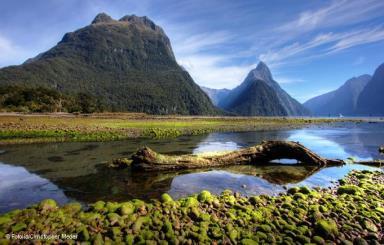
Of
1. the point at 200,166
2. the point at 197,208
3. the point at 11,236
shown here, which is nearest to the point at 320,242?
the point at 197,208

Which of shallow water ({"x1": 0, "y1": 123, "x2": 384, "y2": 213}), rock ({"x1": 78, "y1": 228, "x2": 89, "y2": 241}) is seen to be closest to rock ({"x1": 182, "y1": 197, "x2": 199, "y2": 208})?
shallow water ({"x1": 0, "y1": 123, "x2": 384, "y2": 213})

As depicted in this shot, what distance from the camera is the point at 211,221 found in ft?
36.8

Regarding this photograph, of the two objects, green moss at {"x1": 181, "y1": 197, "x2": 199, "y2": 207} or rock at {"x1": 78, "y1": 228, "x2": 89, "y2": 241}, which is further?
green moss at {"x1": 181, "y1": 197, "x2": 199, "y2": 207}

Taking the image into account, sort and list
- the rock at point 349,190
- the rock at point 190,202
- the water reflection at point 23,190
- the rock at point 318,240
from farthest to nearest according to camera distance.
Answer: the rock at point 349,190 → the water reflection at point 23,190 → the rock at point 190,202 → the rock at point 318,240

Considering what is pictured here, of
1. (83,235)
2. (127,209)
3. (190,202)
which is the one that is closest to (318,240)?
(190,202)

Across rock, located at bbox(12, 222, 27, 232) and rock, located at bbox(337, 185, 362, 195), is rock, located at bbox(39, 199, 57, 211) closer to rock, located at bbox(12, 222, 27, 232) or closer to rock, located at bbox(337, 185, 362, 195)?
rock, located at bbox(12, 222, 27, 232)

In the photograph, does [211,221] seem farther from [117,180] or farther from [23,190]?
[23,190]

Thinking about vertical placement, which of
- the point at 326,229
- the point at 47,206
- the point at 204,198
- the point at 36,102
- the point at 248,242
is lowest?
the point at 248,242

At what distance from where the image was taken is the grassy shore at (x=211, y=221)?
9.89 meters

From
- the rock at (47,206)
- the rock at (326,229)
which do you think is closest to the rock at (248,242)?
the rock at (326,229)

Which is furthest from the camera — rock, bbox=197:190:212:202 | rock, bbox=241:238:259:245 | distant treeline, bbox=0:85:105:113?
distant treeline, bbox=0:85:105:113

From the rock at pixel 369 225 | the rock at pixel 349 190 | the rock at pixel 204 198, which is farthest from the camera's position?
the rock at pixel 349 190

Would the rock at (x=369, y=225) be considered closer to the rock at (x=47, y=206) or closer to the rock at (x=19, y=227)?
the rock at (x=47, y=206)

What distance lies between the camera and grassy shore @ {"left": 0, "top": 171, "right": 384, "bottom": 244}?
9891 mm
